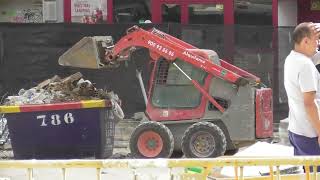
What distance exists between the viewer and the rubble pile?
30.1 feet

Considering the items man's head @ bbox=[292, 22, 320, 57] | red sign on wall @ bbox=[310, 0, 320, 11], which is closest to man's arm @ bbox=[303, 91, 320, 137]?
man's head @ bbox=[292, 22, 320, 57]

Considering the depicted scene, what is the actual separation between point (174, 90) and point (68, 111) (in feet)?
5.15

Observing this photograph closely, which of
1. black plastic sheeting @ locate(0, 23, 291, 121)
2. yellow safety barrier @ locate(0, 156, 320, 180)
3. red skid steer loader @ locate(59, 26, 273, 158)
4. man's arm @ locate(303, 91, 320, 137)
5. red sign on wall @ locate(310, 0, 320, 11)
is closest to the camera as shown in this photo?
yellow safety barrier @ locate(0, 156, 320, 180)

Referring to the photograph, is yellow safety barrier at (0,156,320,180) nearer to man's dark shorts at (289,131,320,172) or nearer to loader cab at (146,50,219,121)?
man's dark shorts at (289,131,320,172)

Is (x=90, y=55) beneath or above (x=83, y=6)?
beneath

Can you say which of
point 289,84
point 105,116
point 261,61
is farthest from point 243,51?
A: point 289,84

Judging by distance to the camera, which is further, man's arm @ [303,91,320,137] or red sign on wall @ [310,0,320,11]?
red sign on wall @ [310,0,320,11]

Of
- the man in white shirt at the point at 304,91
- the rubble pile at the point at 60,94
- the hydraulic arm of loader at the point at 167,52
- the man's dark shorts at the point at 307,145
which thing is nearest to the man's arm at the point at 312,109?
the man in white shirt at the point at 304,91

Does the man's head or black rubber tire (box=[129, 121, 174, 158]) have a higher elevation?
the man's head

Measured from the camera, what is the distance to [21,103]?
362 inches

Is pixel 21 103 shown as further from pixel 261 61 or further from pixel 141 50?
pixel 261 61

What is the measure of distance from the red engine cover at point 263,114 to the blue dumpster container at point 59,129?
2093 millimetres

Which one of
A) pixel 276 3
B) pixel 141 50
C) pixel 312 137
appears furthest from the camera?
pixel 276 3

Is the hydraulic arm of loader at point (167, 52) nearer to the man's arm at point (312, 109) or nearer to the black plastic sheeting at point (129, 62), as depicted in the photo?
the black plastic sheeting at point (129, 62)
